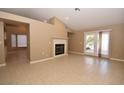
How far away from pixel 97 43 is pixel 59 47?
2.99 metres

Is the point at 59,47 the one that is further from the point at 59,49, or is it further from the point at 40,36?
the point at 40,36

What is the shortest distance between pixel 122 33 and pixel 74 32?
4075mm

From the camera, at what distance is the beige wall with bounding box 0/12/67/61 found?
460 centimetres

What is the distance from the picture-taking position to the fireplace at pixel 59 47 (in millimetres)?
6246

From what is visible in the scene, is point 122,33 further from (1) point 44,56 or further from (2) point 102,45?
(1) point 44,56

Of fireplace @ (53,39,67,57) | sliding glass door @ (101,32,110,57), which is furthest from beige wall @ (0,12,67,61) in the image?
sliding glass door @ (101,32,110,57)

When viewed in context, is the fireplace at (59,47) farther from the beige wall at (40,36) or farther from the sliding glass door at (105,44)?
the sliding glass door at (105,44)

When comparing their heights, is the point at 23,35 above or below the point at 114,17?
below

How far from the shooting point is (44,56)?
5387 millimetres

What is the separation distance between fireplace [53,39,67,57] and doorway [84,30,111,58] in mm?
1905

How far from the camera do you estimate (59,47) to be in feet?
22.1

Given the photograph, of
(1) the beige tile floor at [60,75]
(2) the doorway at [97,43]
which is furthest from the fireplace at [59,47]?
(1) the beige tile floor at [60,75]

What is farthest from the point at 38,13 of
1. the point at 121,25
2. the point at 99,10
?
the point at 121,25

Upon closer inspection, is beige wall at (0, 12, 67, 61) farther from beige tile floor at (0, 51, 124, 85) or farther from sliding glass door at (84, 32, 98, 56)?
sliding glass door at (84, 32, 98, 56)
